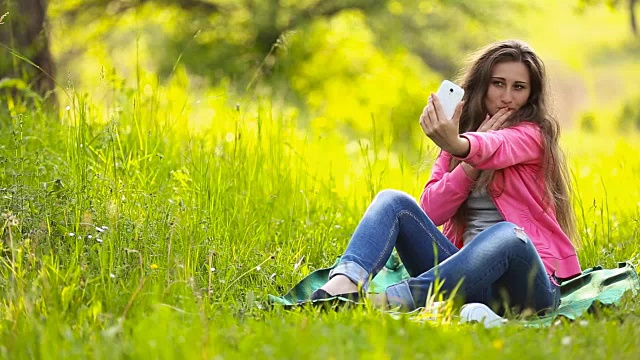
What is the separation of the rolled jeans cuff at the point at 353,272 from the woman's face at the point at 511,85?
36.7 inches

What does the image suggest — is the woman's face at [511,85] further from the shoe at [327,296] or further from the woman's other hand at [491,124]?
the shoe at [327,296]

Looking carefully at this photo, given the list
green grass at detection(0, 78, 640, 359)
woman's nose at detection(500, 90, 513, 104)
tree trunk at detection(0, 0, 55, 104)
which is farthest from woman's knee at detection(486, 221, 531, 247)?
tree trunk at detection(0, 0, 55, 104)

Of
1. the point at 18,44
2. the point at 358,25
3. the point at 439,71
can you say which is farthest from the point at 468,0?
the point at 18,44

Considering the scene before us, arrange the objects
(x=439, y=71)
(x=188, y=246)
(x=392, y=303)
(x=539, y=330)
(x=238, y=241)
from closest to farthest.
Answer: (x=539, y=330), (x=392, y=303), (x=188, y=246), (x=238, y=241), (x=439, y=71)

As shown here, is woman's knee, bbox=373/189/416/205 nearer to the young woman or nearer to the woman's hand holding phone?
the young woman

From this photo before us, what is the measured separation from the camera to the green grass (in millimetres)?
2404

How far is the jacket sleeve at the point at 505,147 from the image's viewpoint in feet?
10.5

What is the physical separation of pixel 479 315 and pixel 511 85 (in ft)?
3.59

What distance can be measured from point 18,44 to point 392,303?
147 inches

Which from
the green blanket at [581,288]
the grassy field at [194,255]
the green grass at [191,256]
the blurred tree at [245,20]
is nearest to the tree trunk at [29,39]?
the grassy field at [194,255]

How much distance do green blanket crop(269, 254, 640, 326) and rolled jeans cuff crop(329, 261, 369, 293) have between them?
0.17ft

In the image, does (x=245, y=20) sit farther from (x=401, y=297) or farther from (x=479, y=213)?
(x=401, y=297)

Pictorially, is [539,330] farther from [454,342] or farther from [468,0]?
[468,0]

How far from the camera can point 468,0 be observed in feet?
32.5
